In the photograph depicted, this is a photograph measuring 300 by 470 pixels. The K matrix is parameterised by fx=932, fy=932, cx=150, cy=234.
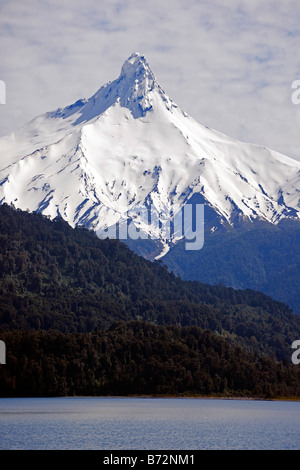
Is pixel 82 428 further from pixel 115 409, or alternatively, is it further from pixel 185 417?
pixel 115 409

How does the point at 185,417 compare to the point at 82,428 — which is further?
the point at 185,417
